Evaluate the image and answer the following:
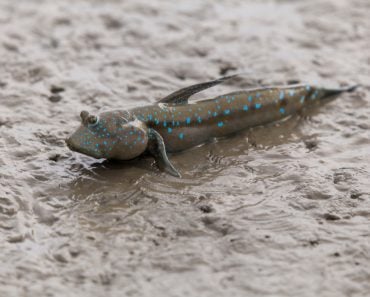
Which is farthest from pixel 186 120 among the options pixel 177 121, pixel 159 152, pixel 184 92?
pixel 159 152

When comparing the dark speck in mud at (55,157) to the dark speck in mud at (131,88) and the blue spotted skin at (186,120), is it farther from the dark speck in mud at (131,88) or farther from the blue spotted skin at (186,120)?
the dark speck in mud at (131,88)

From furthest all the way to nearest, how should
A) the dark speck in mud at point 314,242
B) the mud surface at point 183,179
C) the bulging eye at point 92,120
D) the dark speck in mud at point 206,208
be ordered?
the bulging eye at point 92,120
the dark speck in mud at point 206,208
the dark speck in mud at point 314,242
the mud surface at point 183,179

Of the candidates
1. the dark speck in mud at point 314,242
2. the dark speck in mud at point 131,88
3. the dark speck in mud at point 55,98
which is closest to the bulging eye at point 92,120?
the dark speck in mud at point 55,98

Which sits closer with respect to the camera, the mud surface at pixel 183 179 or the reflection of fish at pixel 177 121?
the mud surface at pixel 183 179

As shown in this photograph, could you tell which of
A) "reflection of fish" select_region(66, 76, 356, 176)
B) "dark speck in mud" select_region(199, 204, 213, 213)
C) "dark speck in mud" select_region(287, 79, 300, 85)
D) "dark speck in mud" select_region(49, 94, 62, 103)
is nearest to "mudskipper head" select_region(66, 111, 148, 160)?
"reflection of fish" select_region(66, 76, 356, 176)

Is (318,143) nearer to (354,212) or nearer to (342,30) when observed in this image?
(354,212)

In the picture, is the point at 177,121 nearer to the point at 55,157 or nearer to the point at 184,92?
the point at 184,92

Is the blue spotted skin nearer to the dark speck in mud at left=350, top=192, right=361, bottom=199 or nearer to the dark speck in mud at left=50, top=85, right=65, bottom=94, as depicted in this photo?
the dark speck in mud at left=350, top=192, right=361, bottom=199

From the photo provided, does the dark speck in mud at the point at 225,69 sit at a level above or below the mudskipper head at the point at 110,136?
above
